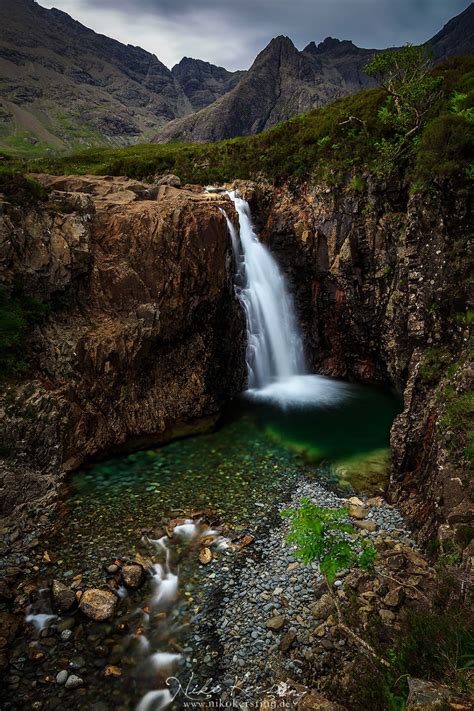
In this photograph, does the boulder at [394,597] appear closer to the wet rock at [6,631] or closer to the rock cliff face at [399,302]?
the rock cliff face at [399,302]

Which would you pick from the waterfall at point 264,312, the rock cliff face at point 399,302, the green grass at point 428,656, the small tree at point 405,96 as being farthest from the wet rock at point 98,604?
the small tree at point 405,96

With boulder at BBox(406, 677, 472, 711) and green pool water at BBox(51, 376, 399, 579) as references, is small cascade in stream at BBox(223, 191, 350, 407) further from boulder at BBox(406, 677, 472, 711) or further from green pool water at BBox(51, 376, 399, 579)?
boulder at BBox(406, 677, 472, 711)

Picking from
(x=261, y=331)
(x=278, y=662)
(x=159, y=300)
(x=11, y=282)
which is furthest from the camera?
(x=261, y=331)

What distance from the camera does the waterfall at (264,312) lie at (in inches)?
933

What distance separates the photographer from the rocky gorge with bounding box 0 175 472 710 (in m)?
8.81

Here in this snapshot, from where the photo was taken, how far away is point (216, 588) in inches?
364

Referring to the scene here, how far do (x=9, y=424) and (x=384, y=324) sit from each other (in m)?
19.1

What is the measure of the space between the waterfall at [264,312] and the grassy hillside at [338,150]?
4.33 m

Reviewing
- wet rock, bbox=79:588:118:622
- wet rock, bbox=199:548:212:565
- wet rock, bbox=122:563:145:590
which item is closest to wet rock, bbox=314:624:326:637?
wet rock, bbox=199:548:212:565

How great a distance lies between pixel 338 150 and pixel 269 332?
1188 centimetres

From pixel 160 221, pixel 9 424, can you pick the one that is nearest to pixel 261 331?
pixel 160 221

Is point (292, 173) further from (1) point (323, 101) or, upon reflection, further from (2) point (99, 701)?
(1) point (323, 101)

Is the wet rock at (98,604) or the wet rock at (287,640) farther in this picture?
the wet rock at (98,604)

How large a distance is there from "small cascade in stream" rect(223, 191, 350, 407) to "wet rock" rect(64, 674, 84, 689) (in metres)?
16.0
